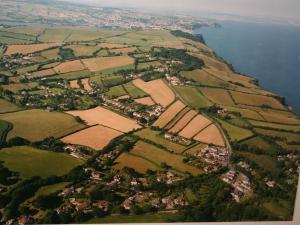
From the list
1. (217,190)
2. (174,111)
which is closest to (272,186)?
(217,190)

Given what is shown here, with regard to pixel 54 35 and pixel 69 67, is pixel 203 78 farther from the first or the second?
pixel 54 35

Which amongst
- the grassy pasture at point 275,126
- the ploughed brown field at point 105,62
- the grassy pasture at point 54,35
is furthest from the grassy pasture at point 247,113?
the grassy pasture at point 54,35

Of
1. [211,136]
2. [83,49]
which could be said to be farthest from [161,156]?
[83,49]

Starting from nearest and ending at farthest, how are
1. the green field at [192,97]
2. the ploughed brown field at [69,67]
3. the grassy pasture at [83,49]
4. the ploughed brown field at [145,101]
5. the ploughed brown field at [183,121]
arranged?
the ploughed brown field at [183,121] → the green field at [192,97] → the ploughed brown field at [145,101] → the ploughed brown field at [69,67] → the grassy pasture at [83,49]

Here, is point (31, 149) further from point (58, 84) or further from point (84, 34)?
point (84, 34)

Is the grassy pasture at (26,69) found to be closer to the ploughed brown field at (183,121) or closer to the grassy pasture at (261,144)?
the ploughed brown field at (183,121)

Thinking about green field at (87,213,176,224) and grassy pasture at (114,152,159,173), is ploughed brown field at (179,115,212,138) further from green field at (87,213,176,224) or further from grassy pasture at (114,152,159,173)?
green field at (87,213,176,224)
